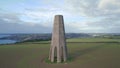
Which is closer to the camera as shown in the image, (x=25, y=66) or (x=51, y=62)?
(x=25, y=66)

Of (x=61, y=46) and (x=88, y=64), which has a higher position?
(x=61, y=46)

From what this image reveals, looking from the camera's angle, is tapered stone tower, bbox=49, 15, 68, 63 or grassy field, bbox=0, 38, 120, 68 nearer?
grassy field, bbox=0, 38, 120, 68

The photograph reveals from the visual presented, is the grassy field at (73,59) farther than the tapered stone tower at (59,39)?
No

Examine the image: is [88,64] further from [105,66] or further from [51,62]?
[51,62]

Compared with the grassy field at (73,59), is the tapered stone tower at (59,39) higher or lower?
higher

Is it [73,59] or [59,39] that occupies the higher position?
[59,39]

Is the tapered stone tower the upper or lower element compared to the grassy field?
upper

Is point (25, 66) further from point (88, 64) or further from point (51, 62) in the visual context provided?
point (88, 64)

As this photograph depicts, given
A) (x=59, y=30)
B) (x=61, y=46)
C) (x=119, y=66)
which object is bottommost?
(x=119, y=66)

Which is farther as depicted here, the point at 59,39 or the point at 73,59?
the point at 73,59

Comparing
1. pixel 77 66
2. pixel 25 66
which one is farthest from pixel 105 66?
pixel 25 66
